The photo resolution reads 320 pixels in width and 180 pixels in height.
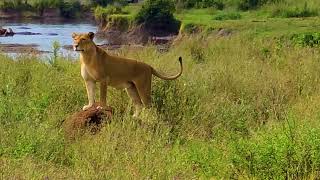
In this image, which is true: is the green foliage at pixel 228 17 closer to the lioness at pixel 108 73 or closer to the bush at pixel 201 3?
the bush at pixel 201 3

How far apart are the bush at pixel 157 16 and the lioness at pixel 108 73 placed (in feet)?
114

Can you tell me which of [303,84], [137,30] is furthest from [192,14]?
[303,84]

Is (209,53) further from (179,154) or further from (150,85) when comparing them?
(179,154)

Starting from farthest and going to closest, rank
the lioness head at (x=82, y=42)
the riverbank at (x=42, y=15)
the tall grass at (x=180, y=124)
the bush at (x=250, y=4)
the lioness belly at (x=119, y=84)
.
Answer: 1. the riverbank at (x=42, y=15)
2. the bush at (x=250, y=4)
3. the lioness belly at (x=119, y=84)
4. the lioness head at (x=82, y=42)
5. the tall grass at (x=180, y=124)

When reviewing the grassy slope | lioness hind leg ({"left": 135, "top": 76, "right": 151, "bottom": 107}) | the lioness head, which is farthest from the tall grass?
the lioness head

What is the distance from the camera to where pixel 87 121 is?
850cm

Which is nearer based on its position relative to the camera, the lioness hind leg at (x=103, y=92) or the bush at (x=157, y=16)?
the lioness hind leg at (x=103, y=92)

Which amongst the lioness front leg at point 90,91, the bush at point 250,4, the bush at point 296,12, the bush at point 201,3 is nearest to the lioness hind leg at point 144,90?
the lioness front leg at point 90,91

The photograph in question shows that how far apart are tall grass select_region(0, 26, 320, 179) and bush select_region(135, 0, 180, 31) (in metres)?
29.6

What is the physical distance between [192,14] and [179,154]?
137ft

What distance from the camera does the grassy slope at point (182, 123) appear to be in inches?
242

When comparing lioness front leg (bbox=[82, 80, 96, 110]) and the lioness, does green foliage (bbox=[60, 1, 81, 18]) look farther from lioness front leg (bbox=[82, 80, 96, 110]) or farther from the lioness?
lioness front leg (bbox=[82, 80, 96, 110])

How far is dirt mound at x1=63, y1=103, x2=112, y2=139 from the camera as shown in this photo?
825 centimetres

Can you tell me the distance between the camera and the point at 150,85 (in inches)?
384
